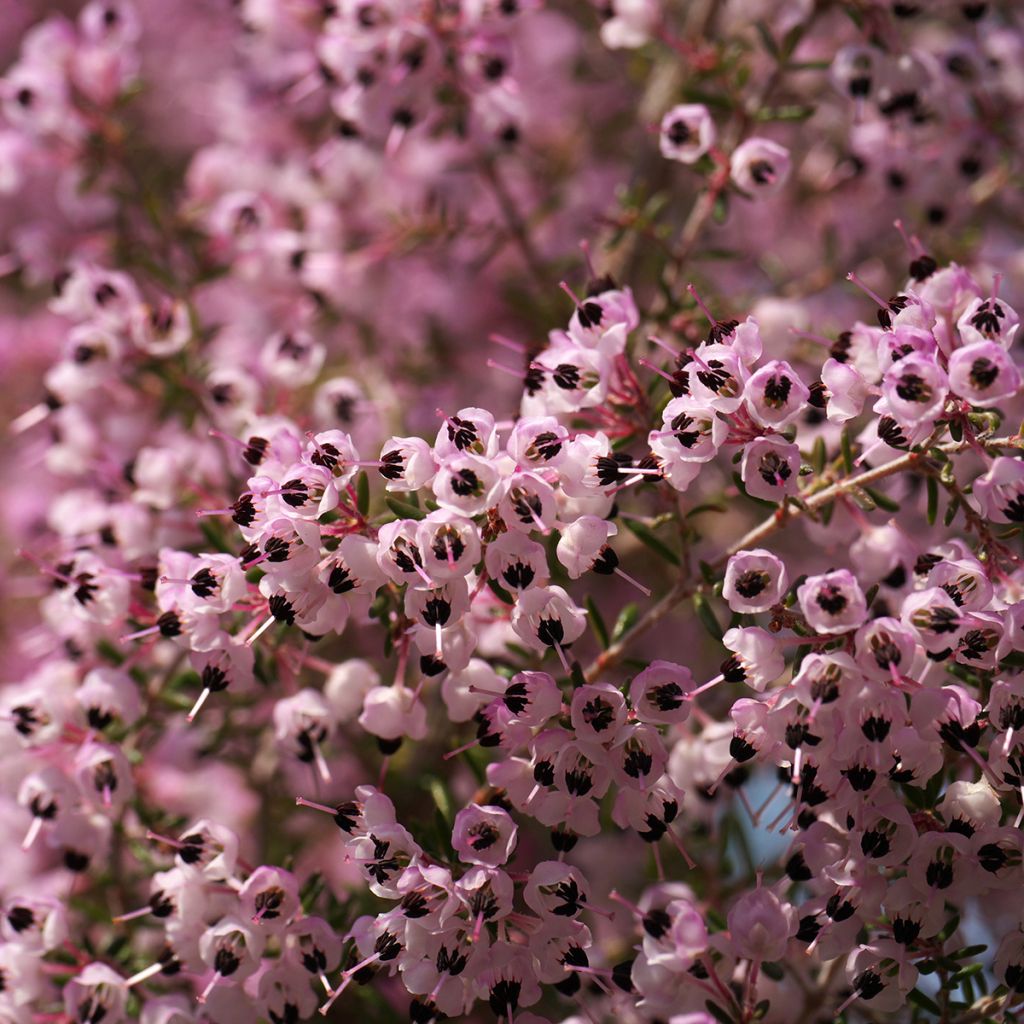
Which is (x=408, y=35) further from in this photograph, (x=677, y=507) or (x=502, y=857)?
(x=502, y=857)

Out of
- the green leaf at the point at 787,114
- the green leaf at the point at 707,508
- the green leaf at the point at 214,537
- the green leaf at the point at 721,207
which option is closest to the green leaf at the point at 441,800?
the green leaf at the point at 214,537

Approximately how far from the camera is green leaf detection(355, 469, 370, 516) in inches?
94.5

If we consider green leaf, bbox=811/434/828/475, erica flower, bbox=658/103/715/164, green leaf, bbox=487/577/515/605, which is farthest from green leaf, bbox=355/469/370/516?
erica flower, bbox=658/103/715/164

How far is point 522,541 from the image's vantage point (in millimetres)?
2180

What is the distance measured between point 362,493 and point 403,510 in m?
0.11

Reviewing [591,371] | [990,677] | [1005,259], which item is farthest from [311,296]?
[990,677]

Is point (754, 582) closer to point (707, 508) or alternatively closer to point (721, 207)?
point (707, 508)

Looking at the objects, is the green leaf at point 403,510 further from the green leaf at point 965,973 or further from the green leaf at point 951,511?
the green leaf at point 965,973

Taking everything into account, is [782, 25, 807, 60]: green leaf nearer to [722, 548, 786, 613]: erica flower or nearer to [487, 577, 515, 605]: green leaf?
[722, 548, 786, 613]: erica flower

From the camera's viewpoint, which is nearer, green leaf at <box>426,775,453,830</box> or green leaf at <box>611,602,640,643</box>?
green leaf at <box>426,775,453,830</box>

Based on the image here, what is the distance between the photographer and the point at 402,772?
342 cm

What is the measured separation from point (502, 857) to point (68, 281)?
2232 mm

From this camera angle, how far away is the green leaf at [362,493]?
94.5 inches

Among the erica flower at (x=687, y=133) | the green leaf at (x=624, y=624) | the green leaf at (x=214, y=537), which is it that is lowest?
the green leaf at (x=624, y=624)
